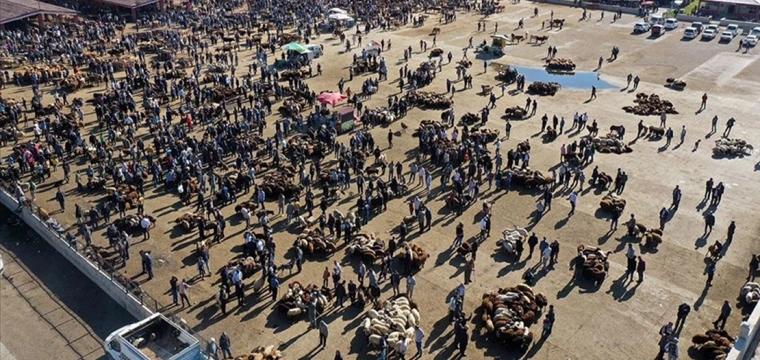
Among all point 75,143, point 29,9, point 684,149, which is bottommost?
point 684,149

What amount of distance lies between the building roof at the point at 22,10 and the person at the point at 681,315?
2619 inches

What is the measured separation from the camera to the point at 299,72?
171ft

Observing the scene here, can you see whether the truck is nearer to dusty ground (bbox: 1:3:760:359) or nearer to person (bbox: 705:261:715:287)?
dusty ground (bbox: 1:3:760:359)

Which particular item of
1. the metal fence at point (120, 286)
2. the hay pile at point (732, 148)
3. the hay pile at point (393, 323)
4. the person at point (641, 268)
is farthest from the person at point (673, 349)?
the hay pile at point (732, 148)

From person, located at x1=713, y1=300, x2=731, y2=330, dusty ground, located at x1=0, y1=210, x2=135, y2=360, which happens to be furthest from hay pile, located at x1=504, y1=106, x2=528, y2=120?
dusty ground, located at x1=0, y1=210, x2=135, y2=360

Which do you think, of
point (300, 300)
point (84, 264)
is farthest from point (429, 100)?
point (84, 264)

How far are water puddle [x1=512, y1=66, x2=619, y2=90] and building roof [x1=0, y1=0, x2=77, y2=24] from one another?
48132mm

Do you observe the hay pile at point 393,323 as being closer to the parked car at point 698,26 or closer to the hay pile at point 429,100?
the hay pile at point 429,100

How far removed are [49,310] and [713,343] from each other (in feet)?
81.2

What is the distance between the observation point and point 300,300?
24.5 meters

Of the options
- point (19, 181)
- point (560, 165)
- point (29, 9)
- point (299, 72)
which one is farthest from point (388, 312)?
point (29, 9)

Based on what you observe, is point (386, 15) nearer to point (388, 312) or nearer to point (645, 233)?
point (645, 233)

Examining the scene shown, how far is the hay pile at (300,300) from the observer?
955 inches

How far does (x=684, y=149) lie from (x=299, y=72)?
2913cm
